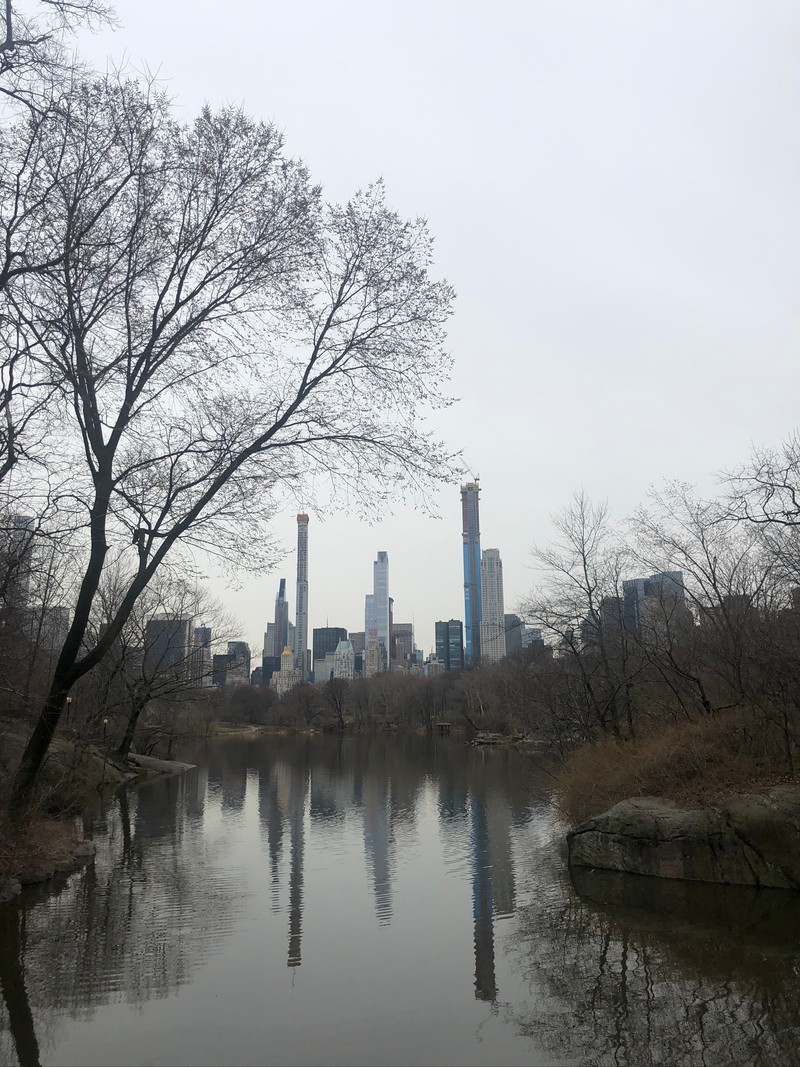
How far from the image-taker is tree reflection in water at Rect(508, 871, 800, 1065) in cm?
674

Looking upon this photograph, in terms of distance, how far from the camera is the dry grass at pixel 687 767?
14.6 meters

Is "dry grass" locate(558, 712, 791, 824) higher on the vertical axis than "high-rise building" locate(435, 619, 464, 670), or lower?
lower

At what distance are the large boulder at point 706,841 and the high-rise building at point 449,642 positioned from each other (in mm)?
149708

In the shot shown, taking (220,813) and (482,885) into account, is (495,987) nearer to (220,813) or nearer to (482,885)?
(482,885)

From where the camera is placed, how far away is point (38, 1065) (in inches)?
255

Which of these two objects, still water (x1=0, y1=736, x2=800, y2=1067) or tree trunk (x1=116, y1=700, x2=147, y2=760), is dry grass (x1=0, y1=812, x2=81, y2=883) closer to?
still water (x1=0, y1=736, x2=800, y2=1067)

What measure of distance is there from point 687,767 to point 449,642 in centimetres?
15838

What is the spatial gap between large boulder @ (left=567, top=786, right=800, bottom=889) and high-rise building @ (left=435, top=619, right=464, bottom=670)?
149708 mm

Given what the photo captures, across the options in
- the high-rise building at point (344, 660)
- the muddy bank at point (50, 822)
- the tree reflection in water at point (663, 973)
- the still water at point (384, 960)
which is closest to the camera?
the tree reflection in water at point (663, 973)

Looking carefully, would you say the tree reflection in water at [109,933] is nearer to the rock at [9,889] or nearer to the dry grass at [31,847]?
the rock at [9,889]

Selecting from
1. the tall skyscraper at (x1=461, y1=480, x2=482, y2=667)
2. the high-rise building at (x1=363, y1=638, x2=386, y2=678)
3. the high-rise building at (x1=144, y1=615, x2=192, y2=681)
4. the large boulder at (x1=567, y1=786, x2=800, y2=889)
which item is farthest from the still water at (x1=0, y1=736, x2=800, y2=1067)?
the high-rise building at (x1=363, y1=638, x2=386, y2=678)

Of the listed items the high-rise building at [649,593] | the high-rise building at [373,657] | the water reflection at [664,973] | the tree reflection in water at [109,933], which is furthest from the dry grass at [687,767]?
the high-rise building at [373,657]

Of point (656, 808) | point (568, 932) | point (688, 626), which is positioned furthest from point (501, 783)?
point (568, 932)

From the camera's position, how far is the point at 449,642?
172250mm
